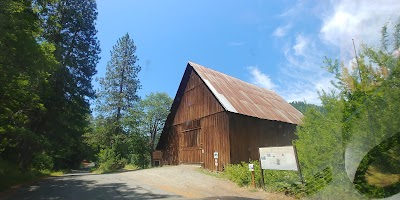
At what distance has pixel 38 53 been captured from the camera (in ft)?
44.9

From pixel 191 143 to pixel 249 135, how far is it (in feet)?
16.4

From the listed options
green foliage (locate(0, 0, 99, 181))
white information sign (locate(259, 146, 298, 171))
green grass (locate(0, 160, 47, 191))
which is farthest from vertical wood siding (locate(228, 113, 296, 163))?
green grass (locate(0, 160, 47, 191))

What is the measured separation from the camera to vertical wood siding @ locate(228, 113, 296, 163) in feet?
64.2

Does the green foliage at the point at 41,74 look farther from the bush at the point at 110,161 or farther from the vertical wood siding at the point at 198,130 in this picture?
the vertical wood siding at the point at 198,130

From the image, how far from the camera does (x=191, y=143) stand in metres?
23.6

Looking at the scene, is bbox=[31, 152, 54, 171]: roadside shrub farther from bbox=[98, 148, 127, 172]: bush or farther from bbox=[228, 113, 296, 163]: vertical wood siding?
bbox=[228, 113, 296, 163]: vertical wood siding

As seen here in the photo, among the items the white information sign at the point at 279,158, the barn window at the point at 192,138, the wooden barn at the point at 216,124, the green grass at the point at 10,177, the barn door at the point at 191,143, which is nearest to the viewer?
the white information sign at the point at 279,158

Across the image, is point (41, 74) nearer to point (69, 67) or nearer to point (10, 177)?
point (10, 177)

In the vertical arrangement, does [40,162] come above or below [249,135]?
below

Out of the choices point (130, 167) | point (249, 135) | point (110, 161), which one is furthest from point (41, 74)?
point (130, 167)

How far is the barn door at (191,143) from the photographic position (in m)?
22.5

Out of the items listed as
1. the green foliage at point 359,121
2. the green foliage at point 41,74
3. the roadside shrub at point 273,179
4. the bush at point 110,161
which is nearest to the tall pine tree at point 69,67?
the green foliage at point 41,74

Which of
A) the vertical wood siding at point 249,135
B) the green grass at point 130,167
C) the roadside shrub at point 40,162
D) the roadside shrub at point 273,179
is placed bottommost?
the roadside shrub at point 273,179

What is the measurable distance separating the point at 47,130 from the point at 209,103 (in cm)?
1321
